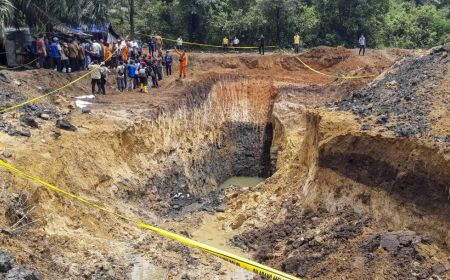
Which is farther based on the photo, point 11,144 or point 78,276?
point 11,144

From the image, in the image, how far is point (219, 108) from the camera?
82.3ft

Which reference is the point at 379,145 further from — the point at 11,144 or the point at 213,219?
the point at 11,144

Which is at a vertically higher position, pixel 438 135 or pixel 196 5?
pixel 196 5

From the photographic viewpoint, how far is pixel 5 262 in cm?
875

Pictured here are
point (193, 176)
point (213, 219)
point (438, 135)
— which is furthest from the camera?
point (193, 176)

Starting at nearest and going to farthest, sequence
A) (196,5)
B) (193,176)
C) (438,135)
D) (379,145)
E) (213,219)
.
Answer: (438,135) → (379,145) → (213,219) → (193,176) → (196,5)

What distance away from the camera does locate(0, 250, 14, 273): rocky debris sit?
341 inches

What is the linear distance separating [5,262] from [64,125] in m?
8.31

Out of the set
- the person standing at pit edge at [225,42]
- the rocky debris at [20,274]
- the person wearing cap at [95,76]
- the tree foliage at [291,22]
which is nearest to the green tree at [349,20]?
the tree foliage at [291,22]

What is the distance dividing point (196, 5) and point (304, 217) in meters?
24.0

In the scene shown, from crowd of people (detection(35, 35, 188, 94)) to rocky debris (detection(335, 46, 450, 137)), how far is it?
10038mm

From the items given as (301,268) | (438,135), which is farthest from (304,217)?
(438,135)

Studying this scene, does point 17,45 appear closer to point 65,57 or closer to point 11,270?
point 65,57

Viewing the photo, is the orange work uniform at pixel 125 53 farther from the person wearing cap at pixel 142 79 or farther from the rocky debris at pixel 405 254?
the rocky debris at pixel 405 254
